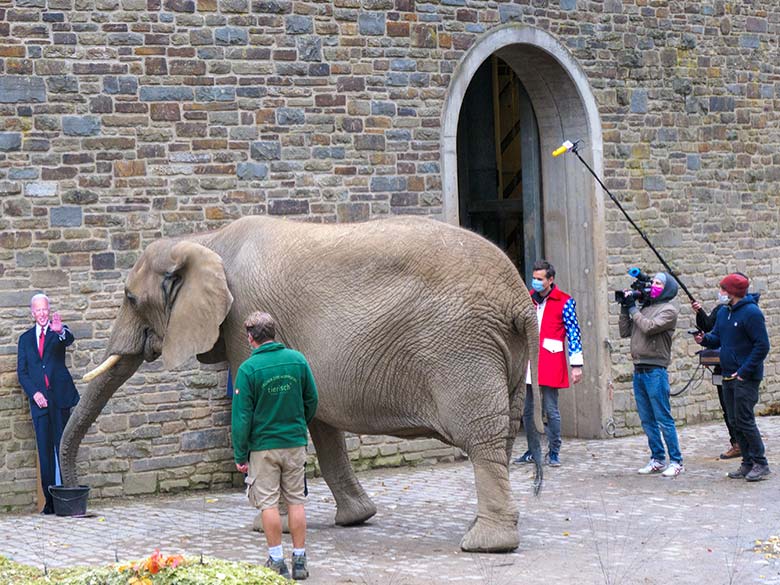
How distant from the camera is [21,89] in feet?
39.3

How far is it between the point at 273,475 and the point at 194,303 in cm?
194

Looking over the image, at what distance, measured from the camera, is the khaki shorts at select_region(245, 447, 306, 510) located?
8.44 meters

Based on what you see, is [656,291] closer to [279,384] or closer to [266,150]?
[266,150]

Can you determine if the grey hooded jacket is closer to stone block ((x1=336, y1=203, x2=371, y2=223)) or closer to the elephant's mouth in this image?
stone block ((x1=336, y1=203, x2=371, y2=223))

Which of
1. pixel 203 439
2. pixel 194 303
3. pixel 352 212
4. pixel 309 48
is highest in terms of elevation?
pixel 309 48

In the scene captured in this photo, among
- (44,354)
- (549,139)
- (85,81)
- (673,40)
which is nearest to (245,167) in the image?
(85,81)

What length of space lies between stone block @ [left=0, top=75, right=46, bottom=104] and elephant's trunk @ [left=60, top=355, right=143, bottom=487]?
2.76 m

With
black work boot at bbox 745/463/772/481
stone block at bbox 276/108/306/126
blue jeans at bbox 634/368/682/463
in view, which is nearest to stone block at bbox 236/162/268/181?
stone block at bbox 276/108/306/126

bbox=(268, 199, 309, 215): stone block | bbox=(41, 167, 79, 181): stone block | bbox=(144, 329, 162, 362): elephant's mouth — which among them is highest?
bbox=(41, 167, 79, 181): stone block

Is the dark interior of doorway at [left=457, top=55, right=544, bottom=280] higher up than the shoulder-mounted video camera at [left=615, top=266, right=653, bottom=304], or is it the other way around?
the dark interior of doorway at [left=457, top=55, right=544, bottom=280]

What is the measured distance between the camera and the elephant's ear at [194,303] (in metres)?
9.88

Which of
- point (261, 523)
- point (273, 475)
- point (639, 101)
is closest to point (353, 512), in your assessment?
point (261, 523)

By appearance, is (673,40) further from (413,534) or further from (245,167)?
(413,534)

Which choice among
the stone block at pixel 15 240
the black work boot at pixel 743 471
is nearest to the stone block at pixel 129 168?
the stone block at pixel 15 240
